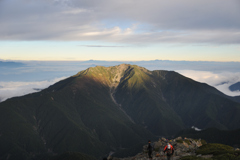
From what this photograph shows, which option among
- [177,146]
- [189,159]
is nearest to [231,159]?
[189,159]

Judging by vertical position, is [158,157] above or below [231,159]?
below

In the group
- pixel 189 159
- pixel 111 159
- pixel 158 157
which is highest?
pixel 189 159

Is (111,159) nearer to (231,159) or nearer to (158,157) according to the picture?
(158,157)

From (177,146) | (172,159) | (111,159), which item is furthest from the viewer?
(177,146)

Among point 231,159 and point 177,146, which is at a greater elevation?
point 231,159

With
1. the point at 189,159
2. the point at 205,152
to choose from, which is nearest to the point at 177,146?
the point at 205,152

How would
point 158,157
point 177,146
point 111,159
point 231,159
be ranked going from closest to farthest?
point 231,159 → point 158,157 → point 111,159 → point 177,146

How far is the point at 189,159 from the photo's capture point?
58312 mm

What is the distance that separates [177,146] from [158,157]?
1101 inches

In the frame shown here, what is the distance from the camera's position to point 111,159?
271 feet

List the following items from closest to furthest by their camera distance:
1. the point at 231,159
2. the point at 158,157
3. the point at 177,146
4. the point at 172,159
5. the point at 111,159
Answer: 1. the point at 231,159
2. the point at 172,159
3. the point at 158,157
4. the point at 111,159
5. the point at 177,146

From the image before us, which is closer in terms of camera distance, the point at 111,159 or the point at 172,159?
the point at 172,159

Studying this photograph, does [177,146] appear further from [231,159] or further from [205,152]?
[231,159]

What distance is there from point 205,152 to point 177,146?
24644 mm
